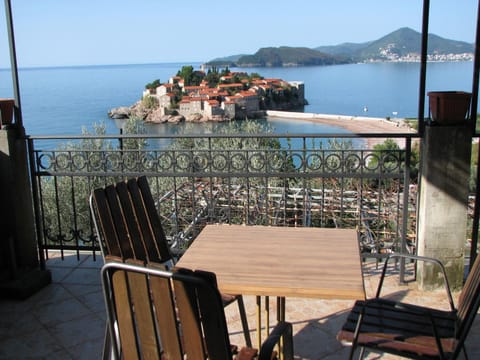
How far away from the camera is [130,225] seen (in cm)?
247

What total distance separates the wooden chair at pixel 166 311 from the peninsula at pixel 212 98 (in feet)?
152

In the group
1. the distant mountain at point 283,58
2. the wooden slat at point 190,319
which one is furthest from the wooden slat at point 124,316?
the distant mountain at point 283,58

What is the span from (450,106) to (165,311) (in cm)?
272

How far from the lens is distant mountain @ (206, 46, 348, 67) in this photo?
300 ft

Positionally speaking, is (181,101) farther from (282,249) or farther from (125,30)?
(282,249)

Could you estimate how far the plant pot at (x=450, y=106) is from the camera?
10.9 feet

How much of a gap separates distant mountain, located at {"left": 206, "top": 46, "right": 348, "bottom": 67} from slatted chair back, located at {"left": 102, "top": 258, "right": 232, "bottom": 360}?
9026 cm

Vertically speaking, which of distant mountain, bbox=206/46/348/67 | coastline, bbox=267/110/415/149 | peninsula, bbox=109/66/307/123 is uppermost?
distant mountain, bbox=206/46/348/67

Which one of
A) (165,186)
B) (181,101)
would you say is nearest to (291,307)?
(165,186)

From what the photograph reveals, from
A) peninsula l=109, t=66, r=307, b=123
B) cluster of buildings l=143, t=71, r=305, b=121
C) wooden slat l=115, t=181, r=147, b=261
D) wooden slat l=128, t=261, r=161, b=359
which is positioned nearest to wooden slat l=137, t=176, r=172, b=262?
wooden slat l=115, t=181, r=147, b=261

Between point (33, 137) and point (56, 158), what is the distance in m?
0.27

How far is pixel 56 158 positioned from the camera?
4.07 m

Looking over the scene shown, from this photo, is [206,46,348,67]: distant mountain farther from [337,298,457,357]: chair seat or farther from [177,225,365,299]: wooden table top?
[337,298,457,357]: chair seat

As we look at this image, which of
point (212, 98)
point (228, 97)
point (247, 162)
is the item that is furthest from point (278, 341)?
point (228, 97)
